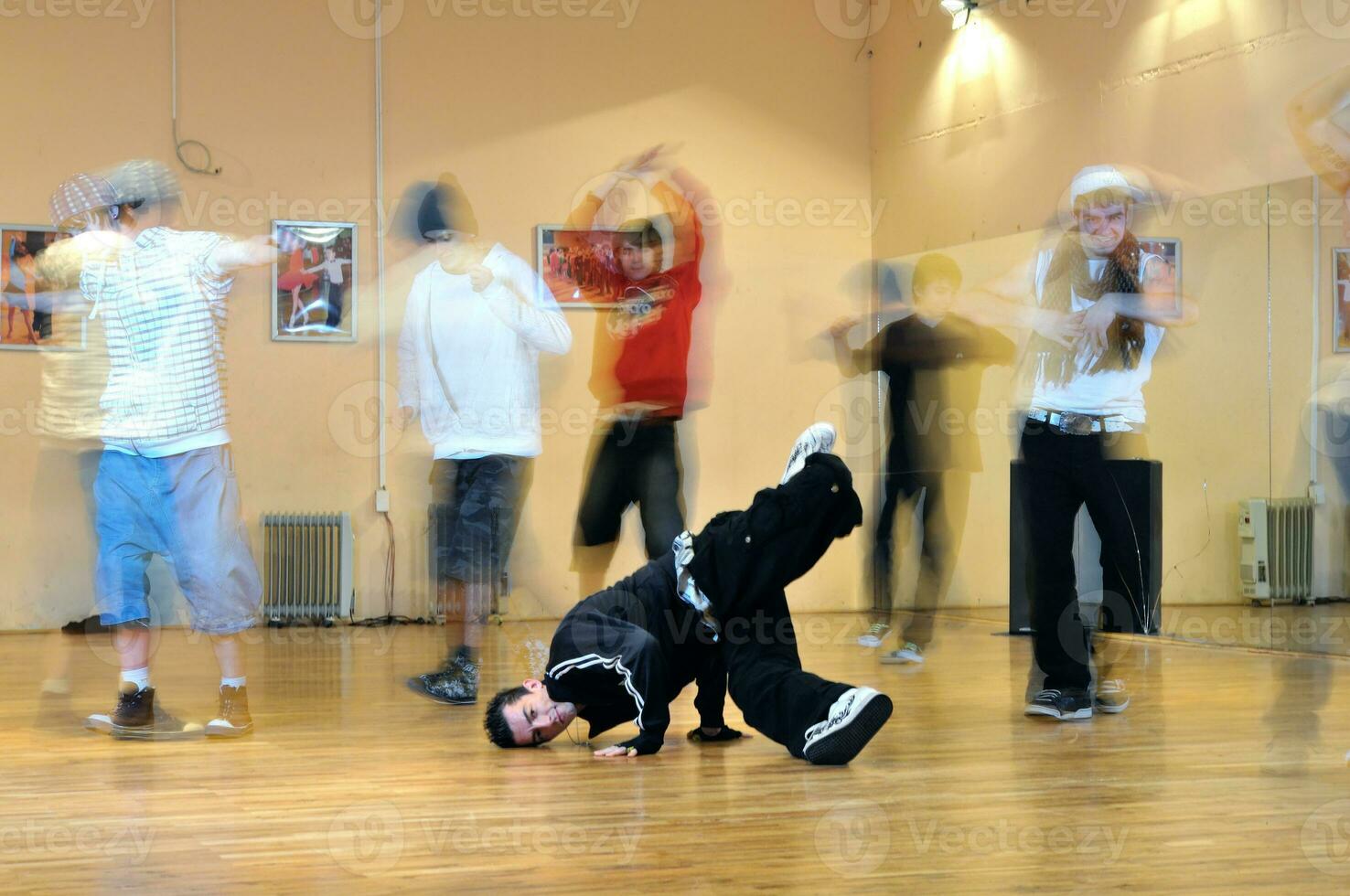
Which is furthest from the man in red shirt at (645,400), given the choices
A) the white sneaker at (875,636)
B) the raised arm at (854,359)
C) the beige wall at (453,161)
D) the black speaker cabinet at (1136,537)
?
the beige wall at (453,161)

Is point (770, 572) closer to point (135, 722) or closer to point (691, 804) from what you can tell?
point (691, 804)

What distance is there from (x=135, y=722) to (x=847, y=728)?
181 centimetres

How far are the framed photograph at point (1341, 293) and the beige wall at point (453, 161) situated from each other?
267 cm

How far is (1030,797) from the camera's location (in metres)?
2.68

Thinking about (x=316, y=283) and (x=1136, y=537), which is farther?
(x=316, y=283)

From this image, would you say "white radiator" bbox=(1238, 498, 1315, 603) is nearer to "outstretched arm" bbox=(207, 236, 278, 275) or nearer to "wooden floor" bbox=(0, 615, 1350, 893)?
"wooden floor" bbox=(0, 615, 1350, 893)

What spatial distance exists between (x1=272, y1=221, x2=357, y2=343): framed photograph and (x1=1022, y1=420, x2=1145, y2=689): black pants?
394cm

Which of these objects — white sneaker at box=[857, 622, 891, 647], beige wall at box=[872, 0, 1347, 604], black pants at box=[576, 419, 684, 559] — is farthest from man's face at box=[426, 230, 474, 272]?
beige wall at box=[872, 0, 1347, 604]

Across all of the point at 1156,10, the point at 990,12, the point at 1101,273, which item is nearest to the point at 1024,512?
the point at 1101,273

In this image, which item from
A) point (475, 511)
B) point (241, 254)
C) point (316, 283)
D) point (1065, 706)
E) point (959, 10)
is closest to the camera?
point (241, 254)

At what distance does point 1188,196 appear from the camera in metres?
5.54

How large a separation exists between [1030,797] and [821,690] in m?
0.55

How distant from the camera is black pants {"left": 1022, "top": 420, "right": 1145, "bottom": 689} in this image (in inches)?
146

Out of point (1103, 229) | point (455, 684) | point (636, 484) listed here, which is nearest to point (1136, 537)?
point (1103, 229)
